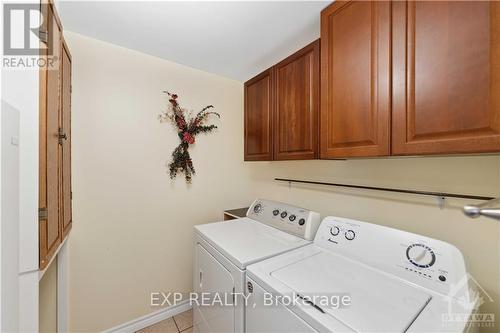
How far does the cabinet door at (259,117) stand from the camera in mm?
1742

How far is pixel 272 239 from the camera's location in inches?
57.7

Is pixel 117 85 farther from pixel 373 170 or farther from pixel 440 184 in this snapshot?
pixel 440 184

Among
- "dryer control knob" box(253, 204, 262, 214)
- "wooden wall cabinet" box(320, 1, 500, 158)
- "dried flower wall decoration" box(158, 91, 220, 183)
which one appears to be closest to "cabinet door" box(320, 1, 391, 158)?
"wooden wall cabinet" box(320, 1, 500, 158)

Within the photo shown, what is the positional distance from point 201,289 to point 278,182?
1.19m

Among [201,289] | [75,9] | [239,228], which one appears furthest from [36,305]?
[75,9]

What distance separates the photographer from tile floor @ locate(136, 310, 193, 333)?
1802 millimetres

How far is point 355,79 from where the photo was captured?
1.07m

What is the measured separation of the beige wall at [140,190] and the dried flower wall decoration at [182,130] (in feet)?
0.22

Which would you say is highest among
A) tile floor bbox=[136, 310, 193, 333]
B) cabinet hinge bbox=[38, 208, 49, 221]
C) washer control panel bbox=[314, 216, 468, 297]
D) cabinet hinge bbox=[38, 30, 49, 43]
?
cabinet hinge bbox=[38, 30, 49, 43]

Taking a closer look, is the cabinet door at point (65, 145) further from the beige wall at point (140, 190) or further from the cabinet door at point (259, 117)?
the cabinet door at point (259, 117)

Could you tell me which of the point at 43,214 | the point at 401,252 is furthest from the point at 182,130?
the point at 401,252

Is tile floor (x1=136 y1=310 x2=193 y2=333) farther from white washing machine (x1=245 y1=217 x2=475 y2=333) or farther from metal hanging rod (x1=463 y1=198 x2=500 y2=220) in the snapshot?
metal hanging rod (x1=463 y1=198 x2=500 y2=220)

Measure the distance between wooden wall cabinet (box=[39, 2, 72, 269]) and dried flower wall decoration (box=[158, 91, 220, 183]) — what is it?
74cm

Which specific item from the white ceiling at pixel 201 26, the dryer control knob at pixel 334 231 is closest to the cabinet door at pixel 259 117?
the white ceiling at pixel 201 26
